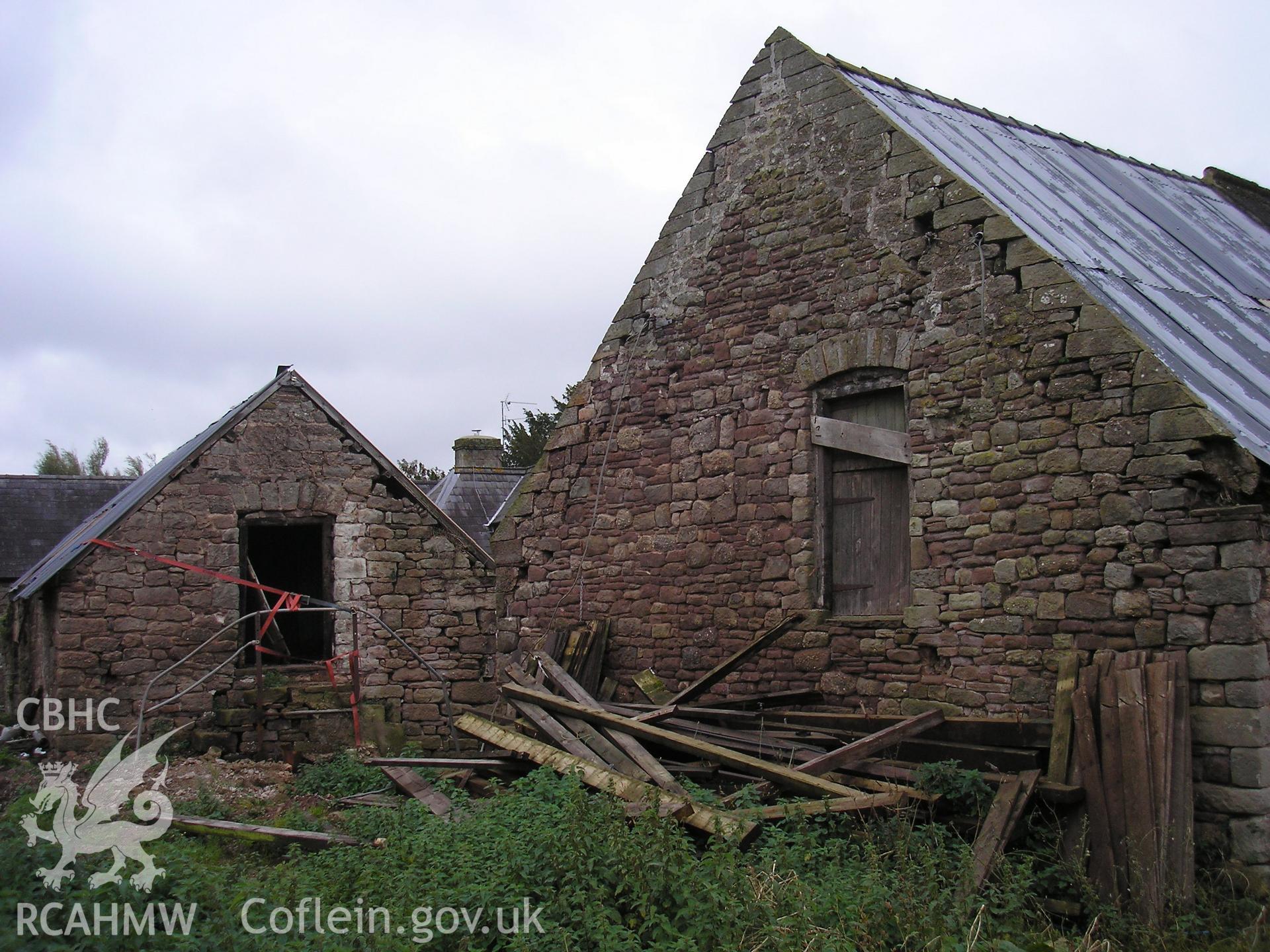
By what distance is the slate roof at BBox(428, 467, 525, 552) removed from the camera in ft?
68.5

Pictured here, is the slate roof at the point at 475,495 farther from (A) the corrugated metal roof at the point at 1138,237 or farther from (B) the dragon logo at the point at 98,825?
(A) the corrugated metal roof at the point at 1138,237

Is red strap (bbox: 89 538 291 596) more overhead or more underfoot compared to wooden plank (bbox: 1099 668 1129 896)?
more overhead

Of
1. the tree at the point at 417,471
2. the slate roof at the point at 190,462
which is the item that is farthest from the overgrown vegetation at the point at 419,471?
the slate roof at the point at 190,462

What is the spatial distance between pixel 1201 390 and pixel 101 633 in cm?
1110

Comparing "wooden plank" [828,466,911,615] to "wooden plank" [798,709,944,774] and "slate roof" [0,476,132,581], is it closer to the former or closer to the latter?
"wooden plank" [798,709,944,774]

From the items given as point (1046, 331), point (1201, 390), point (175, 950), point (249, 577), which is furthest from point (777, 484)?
point (249, 577)

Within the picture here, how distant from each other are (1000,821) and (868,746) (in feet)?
3.65

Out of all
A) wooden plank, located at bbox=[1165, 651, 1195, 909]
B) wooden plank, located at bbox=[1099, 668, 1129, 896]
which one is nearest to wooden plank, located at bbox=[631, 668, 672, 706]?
wooden plank, located at bbox=[1099, 668, 1129, 896]

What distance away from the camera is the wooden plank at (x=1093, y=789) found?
6.34 metres

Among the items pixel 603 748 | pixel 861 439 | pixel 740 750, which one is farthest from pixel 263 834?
pixel 861 439

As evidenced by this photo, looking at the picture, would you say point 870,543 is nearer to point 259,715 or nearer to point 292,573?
point 259,715

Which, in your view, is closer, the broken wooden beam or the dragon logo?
the dragon logo

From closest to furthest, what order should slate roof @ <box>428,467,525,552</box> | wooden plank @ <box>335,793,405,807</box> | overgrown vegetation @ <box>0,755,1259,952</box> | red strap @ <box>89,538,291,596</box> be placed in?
1. overgrown vegetation @ <box>0,755,1259,952</box>
2. wooden plank @ <box>335,793,405,807</box>
3. red strap @ <box>89,538,291,596</box>
4. slate roof @ <box>428,467,525,552</box>

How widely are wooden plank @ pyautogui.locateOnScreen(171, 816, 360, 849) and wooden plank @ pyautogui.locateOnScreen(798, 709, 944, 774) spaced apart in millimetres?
3046
